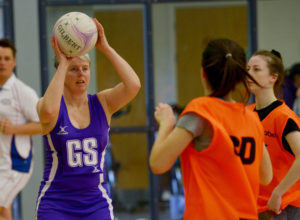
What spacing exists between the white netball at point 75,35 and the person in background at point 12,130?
2.02 metres

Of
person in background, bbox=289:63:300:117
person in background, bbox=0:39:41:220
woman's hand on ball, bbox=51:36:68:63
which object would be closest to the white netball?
woman's hand on ball, bbox=51:36:68:63

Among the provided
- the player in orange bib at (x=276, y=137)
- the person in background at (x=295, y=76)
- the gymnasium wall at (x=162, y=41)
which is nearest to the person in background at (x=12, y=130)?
the gymnasium wall at (x=162, y=41)

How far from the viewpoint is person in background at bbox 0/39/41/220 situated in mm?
5047

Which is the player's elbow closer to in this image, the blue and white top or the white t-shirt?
the blue and white top

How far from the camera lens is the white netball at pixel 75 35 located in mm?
3160

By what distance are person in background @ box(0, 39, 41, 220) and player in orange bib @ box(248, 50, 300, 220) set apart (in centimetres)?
237

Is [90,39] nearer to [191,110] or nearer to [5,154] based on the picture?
[191,110]

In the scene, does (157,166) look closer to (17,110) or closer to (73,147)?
(73,147)

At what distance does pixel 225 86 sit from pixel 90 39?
3.24ft

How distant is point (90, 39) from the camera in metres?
3.20

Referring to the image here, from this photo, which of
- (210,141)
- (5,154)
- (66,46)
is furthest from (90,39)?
(5,154)

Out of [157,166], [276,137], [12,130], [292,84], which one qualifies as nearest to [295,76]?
[292,84]

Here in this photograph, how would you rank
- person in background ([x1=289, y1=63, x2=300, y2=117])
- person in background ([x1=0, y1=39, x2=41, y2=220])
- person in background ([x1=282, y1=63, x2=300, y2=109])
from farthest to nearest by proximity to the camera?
person in background ([x1=289, y1=63, x2=300, y2=117]), person in background ([x1=282, y1=63, x2=300, y2=109]), person in background ([x1=0, y1=39, x2=41, y2=220])

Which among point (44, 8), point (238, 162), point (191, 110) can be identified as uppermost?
point (44, 8)
